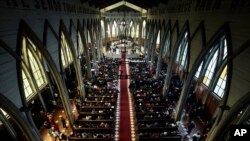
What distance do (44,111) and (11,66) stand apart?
743 centimetres

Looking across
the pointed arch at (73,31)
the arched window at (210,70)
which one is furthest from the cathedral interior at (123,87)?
the pointed arch at (73,31)

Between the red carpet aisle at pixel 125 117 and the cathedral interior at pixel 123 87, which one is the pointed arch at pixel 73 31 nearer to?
the cathedral interior at pixel 123 87

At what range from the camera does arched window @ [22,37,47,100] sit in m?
17.7

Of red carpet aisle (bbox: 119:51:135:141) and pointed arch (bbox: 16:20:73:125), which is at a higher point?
pointed arch (bbox: 16:20:73:125)

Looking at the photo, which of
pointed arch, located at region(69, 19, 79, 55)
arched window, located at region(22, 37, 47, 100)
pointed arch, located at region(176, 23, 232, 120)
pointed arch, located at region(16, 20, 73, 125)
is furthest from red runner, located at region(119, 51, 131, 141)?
pointed arch, located at region(69, 19, 79, 55)

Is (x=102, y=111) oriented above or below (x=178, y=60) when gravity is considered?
below

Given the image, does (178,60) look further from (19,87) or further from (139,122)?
(19,87)

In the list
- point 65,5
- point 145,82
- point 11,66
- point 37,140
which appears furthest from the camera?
point 145,82

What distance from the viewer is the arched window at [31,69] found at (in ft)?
57.9

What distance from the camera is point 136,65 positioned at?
40062 millimetres

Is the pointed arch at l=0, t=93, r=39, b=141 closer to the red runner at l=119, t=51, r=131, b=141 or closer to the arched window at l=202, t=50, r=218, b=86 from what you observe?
the red runner at l=119, t=51, r=131, b=141

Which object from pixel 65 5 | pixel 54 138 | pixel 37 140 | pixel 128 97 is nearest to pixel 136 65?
pixel 128 97

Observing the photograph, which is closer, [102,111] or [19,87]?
[19,87]

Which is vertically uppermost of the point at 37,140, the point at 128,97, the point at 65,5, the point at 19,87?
Result: the point at 65,5
